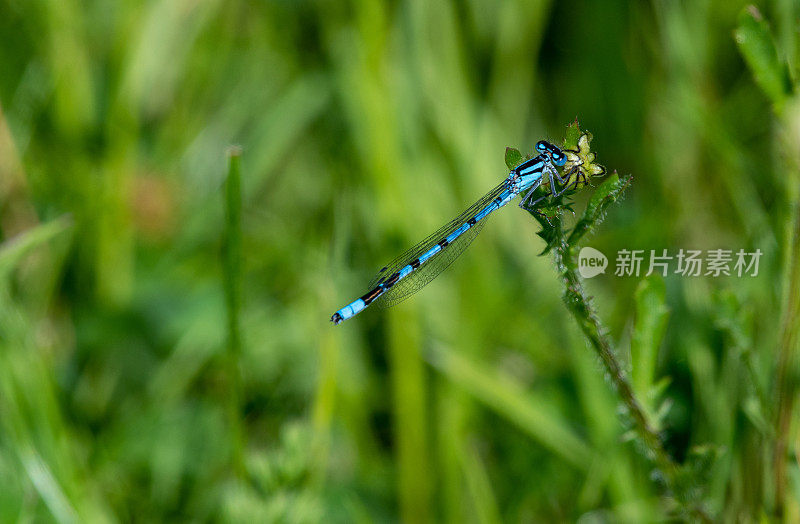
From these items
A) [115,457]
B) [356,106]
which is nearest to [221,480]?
[115,457]

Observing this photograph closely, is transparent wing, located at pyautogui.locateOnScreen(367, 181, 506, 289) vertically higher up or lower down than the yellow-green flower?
higher up

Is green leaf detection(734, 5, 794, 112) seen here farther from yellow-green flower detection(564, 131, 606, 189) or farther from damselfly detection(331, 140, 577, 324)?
damselfly detection(331, 140, 577, 324)

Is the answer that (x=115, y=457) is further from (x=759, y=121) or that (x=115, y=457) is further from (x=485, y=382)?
(x=759, y=121)

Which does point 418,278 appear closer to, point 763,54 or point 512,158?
point 512,158

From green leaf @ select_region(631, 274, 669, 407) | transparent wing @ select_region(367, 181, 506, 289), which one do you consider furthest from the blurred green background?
transparent wing @ select_region(367, 181, 506, 289)

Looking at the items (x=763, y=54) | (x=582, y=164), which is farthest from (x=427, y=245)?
(x=763, y=54)

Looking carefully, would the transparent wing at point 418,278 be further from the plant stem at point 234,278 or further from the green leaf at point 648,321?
the green leaf at point 648,321
